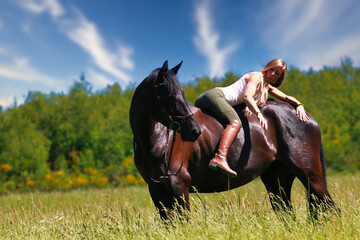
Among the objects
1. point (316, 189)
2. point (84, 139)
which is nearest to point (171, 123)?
point (316, 189)

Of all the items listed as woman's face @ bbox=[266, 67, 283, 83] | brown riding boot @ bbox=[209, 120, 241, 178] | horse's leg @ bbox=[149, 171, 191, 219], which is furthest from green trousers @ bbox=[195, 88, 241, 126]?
horse's leg @ bbox=[149, 171, 191, 219]

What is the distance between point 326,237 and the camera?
2.84 metres

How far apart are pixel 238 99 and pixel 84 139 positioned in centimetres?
3492

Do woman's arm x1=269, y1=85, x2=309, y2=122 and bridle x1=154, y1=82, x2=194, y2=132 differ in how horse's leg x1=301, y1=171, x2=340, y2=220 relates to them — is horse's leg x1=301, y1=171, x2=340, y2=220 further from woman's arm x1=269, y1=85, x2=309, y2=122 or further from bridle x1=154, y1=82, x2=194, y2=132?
bridle x1=154, y1=82, x2=194, y2=132

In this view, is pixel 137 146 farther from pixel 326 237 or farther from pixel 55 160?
pixel 55 160

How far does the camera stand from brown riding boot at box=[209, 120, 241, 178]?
3.46 metres

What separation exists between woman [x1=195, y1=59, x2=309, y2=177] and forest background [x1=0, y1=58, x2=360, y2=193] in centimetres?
2266

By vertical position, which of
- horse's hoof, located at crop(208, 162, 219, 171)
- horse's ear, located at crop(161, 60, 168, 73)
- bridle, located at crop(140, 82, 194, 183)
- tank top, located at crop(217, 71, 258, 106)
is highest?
horse's ear, located at crop(161, 60, 168, 73)

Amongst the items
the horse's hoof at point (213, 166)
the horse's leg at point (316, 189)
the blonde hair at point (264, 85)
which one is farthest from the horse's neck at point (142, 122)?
the horse's leg at point (316, 189)

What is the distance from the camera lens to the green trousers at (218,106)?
3795mm

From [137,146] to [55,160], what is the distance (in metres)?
35.2

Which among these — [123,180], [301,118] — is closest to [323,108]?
[123,180]

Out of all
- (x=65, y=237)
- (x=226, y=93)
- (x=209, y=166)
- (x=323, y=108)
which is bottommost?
(x=65, y=237)

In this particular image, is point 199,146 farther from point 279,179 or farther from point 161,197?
point 279,179
